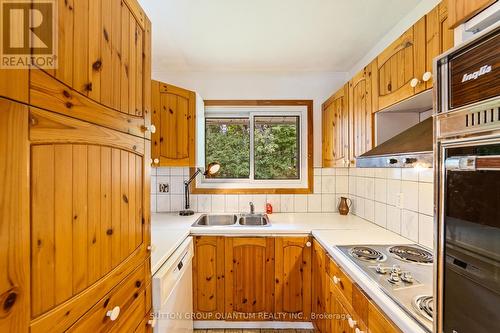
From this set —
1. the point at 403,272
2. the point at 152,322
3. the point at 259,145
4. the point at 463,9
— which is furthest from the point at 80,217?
the point at 259,145

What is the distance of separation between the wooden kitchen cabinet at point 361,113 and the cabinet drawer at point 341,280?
791mm

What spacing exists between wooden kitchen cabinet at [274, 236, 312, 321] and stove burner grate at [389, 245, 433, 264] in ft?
2.26

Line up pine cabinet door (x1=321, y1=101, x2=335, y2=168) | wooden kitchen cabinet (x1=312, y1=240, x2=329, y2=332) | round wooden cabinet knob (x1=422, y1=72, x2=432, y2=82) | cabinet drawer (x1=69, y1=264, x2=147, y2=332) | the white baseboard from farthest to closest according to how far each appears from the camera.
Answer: pine cabinet door (x1=321, y1=101, x2=335, y2=168), the white baseboard, wooden kitchen cabinet (x1=312, y1=240, x2=329, y2=332), round wooden cabinet knob (x1=422, y1=72, x2=432, y2=82), cabinet drawer (x1=69, y1=264, x2=147, y2=332)

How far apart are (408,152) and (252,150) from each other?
71.4 inches

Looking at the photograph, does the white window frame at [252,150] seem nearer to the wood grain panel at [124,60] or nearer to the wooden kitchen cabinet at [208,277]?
the wooden kitchen cabinet at [208,277]

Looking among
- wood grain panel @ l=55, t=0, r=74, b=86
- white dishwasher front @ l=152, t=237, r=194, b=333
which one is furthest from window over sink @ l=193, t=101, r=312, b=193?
wood grain panel @ l=55, t=0, r=74, b=86

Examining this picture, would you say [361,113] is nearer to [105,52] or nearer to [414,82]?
[414,82]

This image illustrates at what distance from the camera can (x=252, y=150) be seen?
8.90 ft

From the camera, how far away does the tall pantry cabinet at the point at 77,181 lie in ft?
1.51

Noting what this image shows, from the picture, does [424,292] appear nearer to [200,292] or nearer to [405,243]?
[405,243]

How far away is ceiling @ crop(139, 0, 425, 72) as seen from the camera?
1.57 metres

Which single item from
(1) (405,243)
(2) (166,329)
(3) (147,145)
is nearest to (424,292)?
(1) (405,243)

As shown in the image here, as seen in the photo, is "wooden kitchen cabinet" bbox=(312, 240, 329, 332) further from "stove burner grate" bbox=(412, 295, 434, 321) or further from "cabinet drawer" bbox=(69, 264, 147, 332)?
"cabinet drawer" bbox=(69, 264, 147, 332)

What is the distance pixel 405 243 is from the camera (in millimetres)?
1650
